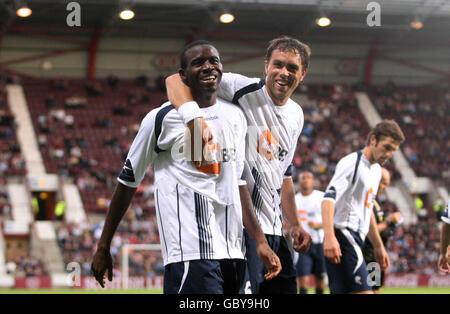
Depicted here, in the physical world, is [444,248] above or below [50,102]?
below

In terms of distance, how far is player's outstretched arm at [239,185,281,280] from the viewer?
4418 millimetres

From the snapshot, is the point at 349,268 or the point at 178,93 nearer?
the point at 178,93

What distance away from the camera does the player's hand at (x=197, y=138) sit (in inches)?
161

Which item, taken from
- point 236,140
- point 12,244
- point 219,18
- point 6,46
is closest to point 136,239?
point 12,244

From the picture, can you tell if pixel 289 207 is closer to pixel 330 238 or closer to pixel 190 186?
pixel 330 238

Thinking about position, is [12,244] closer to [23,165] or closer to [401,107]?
[23,165]

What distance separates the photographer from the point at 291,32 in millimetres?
33094

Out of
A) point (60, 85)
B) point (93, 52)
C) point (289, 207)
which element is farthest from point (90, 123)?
point (289, 207)

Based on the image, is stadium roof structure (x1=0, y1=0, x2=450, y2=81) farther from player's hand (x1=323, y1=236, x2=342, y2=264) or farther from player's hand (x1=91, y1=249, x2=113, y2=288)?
player's hand (x1=91, y1=249, x2=113, y2=288)

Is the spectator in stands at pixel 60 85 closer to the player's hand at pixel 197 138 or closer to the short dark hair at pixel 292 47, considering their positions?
the short dark hair at pixel 292 47

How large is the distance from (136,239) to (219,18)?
35.7ft

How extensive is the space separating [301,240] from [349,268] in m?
1.95

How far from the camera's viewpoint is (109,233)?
4.34 meters

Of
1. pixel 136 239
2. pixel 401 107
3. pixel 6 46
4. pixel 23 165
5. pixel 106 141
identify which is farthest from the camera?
pixel 401 107
